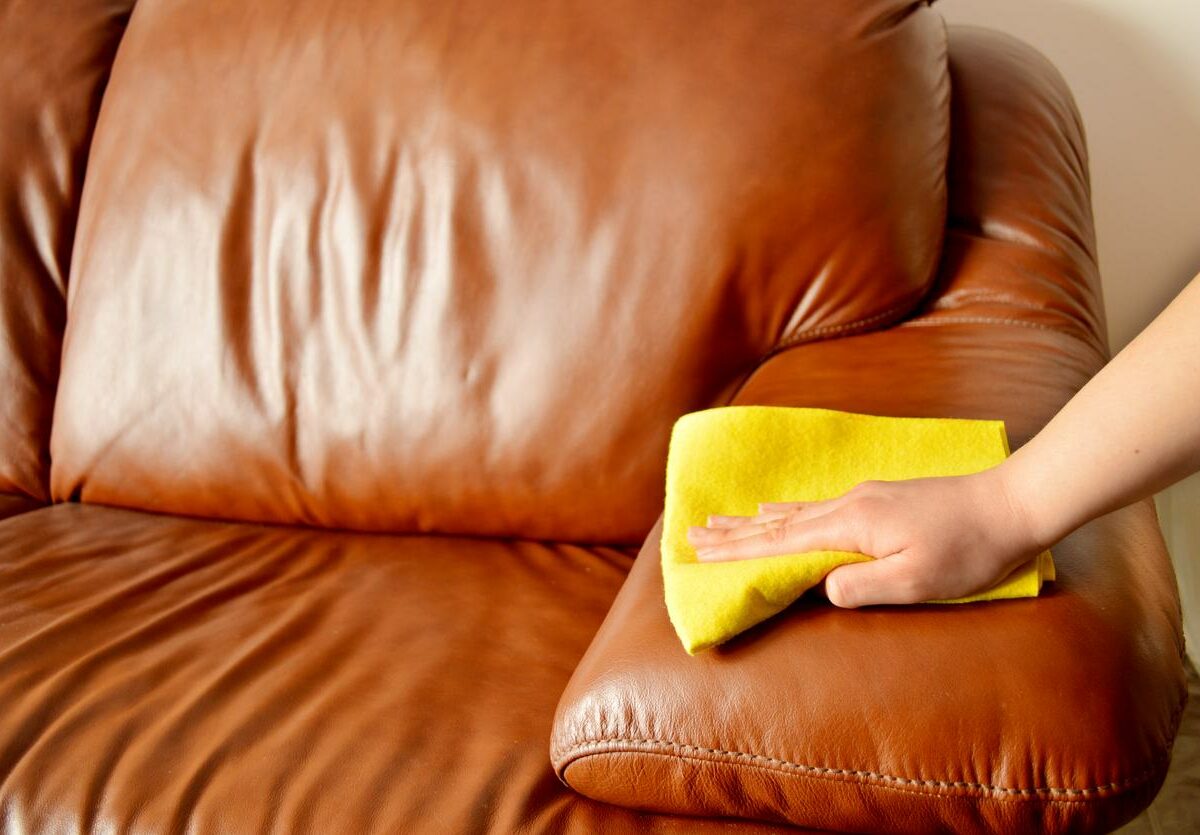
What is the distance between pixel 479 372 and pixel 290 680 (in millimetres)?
385

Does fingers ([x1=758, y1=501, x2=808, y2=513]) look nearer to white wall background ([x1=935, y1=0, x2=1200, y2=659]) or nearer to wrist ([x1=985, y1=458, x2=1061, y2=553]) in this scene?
wrist ([x1=985, y1=458, x2=1061, y2=553])

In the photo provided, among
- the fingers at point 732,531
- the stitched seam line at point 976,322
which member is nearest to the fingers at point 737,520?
the fingers at point 732,531

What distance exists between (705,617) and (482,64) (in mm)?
726

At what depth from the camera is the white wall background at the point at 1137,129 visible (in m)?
1.40

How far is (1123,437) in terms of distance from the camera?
2.36 feet

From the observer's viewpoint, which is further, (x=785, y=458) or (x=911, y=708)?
(x=785, y=458)

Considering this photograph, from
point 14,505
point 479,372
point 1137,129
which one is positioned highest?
point 1137,129

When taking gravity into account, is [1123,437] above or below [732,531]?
above

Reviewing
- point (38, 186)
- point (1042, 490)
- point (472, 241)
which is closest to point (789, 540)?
point (1042, 490)

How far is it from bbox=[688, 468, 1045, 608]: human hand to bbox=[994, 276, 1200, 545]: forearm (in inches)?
0.7

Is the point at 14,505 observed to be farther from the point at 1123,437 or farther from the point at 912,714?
the point at 1123,437

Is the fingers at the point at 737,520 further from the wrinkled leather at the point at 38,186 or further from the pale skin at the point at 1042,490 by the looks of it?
the wrinkled leather at the point at 38,186

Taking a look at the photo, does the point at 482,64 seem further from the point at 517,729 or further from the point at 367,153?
the point at 517,729

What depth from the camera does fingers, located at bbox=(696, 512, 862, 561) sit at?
0.78m
